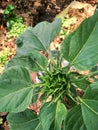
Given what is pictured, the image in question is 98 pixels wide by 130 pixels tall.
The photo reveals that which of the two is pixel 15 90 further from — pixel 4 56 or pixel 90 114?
pixel 4 56

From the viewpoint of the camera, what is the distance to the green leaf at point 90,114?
4.48ft

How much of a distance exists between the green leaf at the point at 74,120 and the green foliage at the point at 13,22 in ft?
5.76

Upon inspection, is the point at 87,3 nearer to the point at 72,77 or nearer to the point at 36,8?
the point at 36,8

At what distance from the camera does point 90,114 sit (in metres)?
1.39

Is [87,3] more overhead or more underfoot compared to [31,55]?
more overhead

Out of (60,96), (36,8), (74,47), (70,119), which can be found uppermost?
(36,8)

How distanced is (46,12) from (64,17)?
223mm

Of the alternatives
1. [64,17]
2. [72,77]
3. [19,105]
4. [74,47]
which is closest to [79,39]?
[74,47]

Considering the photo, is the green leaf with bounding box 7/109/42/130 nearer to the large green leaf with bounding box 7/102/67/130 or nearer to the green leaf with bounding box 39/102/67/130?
the large green leaf with bounding box 7/102/67/130

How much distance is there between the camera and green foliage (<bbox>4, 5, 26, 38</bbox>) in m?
3.12

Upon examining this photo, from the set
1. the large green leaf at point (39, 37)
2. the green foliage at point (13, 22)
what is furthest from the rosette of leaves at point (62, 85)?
the green foliage at point (13, 22)

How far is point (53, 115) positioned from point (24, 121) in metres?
0.27

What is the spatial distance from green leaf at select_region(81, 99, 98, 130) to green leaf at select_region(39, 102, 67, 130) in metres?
0.10

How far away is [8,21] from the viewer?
126 inches
